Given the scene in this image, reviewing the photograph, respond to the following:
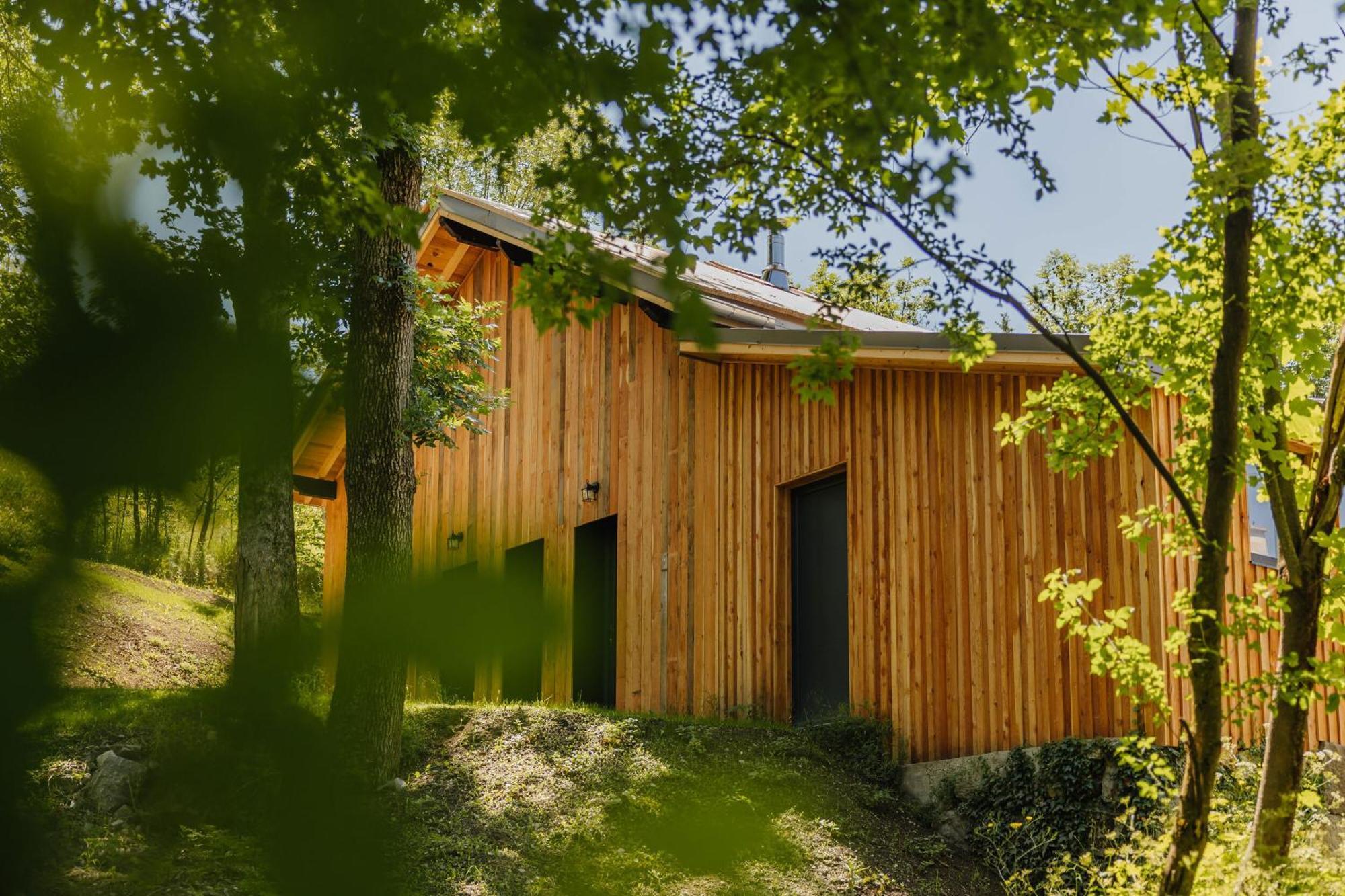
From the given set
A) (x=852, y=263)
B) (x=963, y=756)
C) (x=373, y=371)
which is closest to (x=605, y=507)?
(x=373, y=371)

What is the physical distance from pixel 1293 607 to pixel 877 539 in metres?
3.95

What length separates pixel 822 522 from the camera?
9.16 m

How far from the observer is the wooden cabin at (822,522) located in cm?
725

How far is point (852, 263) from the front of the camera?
4.23 m

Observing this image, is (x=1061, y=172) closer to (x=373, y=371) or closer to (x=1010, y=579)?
(x=1010, y=579)

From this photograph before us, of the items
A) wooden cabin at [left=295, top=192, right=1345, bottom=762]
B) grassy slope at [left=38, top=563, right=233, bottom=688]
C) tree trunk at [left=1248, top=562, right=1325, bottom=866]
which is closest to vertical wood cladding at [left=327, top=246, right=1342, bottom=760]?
wooden cabin at [left=295, top=192, right=1345, bottom=762]

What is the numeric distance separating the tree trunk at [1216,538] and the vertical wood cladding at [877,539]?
0.50 metres

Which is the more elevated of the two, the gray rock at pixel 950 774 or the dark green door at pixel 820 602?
the dark green door at pixel 820 602

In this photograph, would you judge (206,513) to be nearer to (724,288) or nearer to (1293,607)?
(1293,607)

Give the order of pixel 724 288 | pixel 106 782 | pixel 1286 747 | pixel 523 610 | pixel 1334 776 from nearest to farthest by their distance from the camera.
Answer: pixel 523 610 < pixel 1286 747 < pixel 106 782 < pixel 1334 776 < pixel 724 288

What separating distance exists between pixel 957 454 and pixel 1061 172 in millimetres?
3961

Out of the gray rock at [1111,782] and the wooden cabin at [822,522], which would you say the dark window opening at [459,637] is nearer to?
the wooden cabin at [822,522]

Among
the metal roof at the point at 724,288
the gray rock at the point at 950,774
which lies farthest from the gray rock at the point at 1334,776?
the metal roof at the point at 724,288

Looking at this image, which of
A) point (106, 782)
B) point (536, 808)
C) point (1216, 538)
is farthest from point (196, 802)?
point (536, 808)
